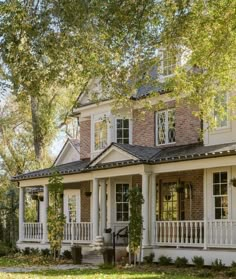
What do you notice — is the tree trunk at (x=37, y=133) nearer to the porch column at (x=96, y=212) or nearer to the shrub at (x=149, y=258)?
the porch column at (x=96, y=212)

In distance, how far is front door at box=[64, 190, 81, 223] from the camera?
29.7 m

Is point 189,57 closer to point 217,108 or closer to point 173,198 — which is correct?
point 217,108

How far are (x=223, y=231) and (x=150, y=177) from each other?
3.66 meters

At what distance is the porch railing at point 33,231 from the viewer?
28031mm

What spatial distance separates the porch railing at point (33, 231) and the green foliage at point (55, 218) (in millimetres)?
3276

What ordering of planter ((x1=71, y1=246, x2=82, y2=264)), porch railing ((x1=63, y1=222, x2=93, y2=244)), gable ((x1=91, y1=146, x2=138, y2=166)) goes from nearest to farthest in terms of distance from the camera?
planter ((x1=71, y1=246, x2=82, y2=264)), gable ((x1=91, y1=146, x2=138, y2=166)), porch railing ((x1=63, y1=222, x2=93, y2=244))

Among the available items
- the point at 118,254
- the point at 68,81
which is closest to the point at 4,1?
the point at 68,81

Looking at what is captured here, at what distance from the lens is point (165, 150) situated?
2367 centimetres

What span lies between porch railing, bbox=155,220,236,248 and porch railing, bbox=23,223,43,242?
782 cm

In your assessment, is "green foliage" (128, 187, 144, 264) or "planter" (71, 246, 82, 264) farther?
"planter" (71, 246, 82, 264)

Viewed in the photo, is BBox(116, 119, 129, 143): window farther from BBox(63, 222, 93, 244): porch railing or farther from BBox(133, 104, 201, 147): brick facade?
BBox(63, 222, 93, 244): porch railing

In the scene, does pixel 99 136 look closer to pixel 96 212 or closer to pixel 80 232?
pixel 80 232

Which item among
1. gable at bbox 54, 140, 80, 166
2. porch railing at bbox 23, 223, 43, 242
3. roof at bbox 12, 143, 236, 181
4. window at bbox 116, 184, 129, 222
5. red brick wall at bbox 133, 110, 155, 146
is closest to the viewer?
roof at bbox 12, 143, 236, 181

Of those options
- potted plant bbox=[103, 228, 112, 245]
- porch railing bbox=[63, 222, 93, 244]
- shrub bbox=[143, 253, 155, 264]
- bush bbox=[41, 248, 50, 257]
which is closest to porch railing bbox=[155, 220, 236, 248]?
shrub bbox=[143, 253, 155, 264]
